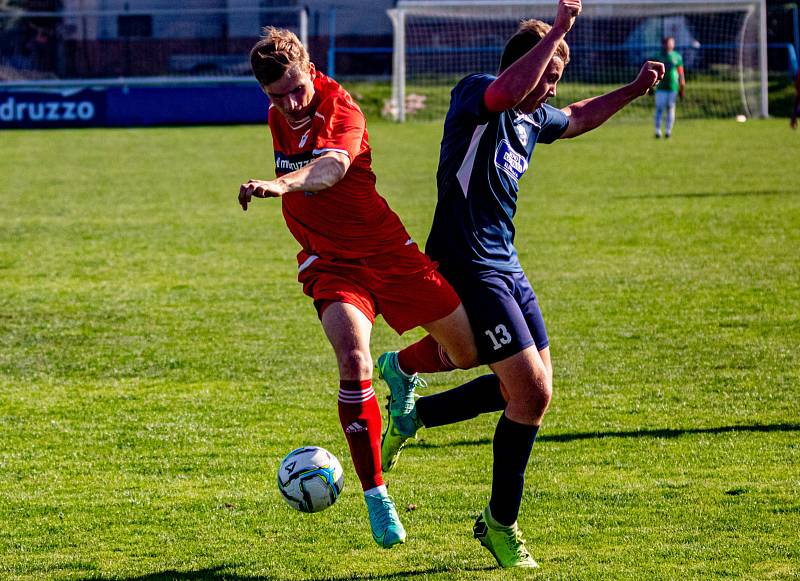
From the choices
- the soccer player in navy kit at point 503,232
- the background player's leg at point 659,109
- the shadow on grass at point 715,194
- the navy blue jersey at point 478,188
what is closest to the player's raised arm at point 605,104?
the soccer player in navy kit at point 503,232

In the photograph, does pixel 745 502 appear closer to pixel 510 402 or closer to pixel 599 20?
pixel 510 402

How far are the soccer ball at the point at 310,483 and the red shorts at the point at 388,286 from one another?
63 cm

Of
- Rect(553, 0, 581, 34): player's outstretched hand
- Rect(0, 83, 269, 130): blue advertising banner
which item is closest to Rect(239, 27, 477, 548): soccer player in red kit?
Rect(553, 0, 581, 34): player's outstretched hand

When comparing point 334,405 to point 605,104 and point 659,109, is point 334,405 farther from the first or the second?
point 659,109

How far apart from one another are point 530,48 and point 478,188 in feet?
1.98

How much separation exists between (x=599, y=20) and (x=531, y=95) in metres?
31.9

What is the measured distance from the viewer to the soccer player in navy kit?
4477mm

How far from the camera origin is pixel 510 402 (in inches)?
183

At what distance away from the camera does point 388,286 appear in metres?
4.82

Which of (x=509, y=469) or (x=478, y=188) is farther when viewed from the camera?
(x=478, y=188)

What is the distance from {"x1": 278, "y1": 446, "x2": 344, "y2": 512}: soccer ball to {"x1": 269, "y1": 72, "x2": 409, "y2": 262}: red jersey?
872 millimetres

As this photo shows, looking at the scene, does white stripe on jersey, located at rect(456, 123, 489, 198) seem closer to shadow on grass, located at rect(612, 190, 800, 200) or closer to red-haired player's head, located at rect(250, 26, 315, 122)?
red-haired player's head, located at rect(250, 26, 315, 122)

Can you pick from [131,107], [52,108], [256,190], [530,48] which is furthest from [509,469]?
[52,108]

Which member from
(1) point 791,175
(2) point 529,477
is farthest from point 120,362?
(1) point 791,175
